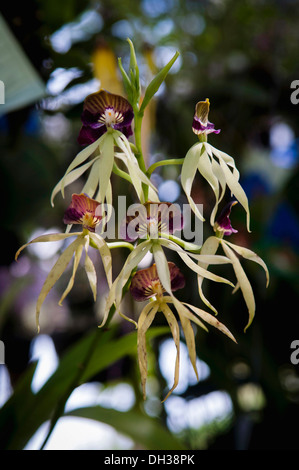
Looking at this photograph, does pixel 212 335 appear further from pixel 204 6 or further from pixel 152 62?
pixel 204 6

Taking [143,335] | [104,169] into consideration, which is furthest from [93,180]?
[143,335]

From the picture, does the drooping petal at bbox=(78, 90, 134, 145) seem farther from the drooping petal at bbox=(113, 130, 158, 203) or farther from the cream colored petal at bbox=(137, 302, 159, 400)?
the cream colored petal at bbox=(137, 302, 159, 400)

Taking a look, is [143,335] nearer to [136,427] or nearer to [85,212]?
[85,212]

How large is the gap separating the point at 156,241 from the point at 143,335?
2.6 inches

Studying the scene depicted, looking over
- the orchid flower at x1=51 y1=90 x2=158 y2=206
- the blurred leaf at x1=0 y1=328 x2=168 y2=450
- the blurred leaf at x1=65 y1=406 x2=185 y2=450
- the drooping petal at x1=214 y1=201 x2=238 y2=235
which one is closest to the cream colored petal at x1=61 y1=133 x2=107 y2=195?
the orchid flower at x1=51 y1=90 x2=158 y2=206

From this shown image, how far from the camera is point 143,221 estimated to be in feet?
1.01

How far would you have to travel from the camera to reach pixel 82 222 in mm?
318

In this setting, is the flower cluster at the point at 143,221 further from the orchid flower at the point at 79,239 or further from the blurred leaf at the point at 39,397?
the blurred leaf at the point at 39,397

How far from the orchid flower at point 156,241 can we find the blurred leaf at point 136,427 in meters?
0.27

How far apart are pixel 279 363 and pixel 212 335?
15cm

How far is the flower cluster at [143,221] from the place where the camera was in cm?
30

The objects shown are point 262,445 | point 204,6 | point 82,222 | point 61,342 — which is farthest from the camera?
point 204,6

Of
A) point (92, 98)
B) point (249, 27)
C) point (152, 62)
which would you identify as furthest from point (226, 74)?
point (92, 98)

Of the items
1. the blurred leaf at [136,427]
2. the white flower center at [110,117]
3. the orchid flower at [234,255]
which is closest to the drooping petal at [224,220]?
the orchid flower at [234,255]
